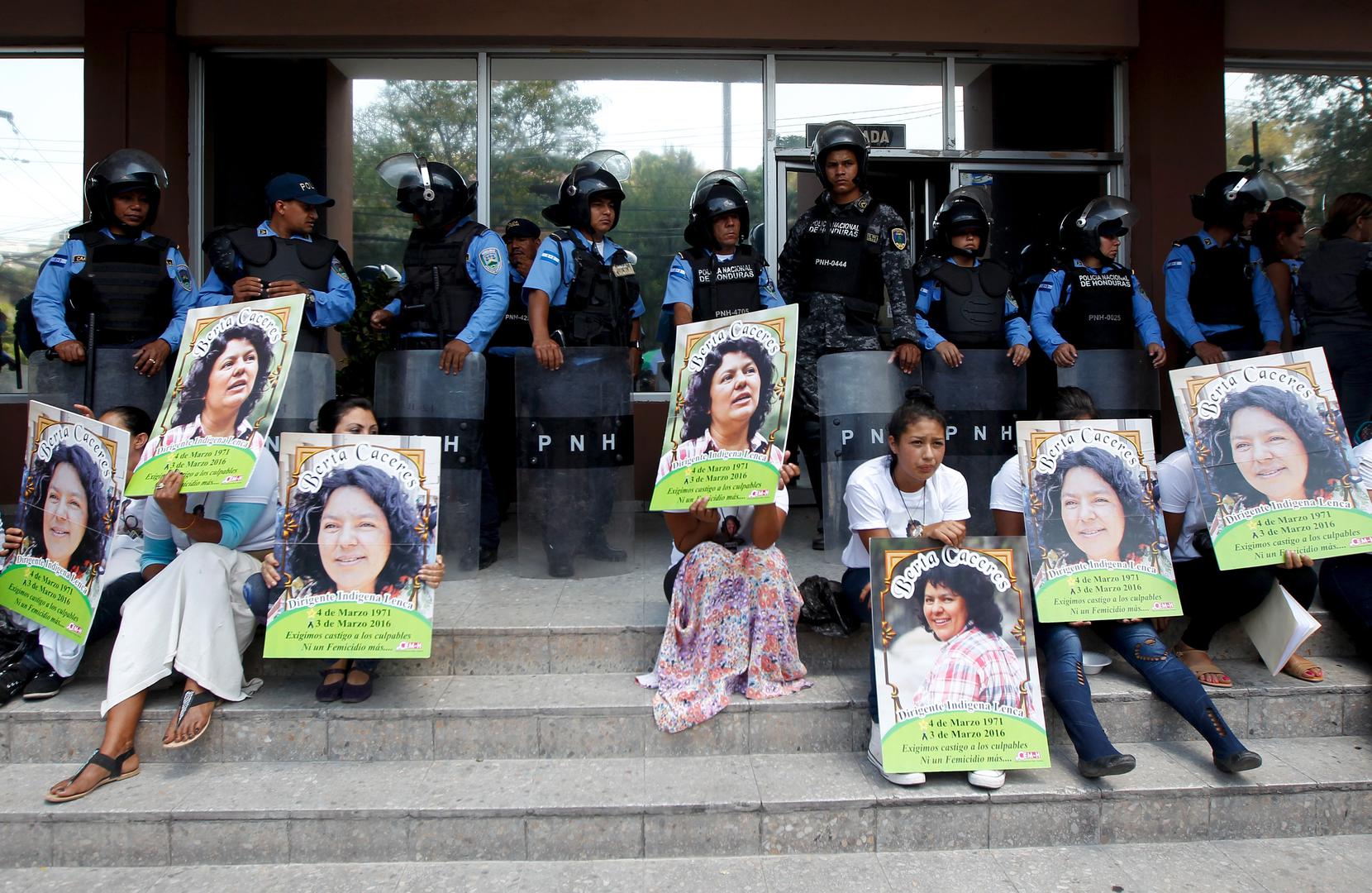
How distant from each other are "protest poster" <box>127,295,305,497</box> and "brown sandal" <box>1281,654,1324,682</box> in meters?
3.93

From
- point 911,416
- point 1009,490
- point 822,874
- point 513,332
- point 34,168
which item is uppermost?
point 34,168

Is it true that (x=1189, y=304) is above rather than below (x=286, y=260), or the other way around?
below

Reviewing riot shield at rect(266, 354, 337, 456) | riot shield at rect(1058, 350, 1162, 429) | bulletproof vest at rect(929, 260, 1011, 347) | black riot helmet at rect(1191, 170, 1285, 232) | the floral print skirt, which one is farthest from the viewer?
black riot helmet at rect(1191, 170, 1285, 232)

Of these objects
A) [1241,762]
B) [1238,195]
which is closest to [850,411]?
[1241,762]

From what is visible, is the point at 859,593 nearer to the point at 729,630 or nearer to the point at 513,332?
the point at 729,630

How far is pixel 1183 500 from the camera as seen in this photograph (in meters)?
3.79

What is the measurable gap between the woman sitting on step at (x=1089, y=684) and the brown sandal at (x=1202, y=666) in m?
0.21

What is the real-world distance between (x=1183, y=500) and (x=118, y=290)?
16.0 feet

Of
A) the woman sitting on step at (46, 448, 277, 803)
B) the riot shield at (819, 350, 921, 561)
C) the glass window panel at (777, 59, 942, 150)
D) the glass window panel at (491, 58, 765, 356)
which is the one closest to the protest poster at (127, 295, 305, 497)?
the woman sitting on step at (46, 448, 277, 803)

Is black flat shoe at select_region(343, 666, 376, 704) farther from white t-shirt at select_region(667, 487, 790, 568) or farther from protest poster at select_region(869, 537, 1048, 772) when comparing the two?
protest poster at select_region(869, 537, 1048, 772)

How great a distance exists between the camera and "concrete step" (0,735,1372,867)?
3.03 meters

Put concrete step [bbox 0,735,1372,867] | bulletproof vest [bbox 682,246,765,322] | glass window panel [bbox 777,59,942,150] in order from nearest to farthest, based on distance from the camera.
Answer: concrete step [bbox 0,735,1372,867]
bulletproof vest [bbox 682,246,765,322]
glass window panel [bbox 777,59,942,150]

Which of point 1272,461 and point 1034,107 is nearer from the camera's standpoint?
point 1272,461

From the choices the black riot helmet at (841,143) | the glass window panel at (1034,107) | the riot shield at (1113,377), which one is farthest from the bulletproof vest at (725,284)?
the glass window panel at (1034,107)
